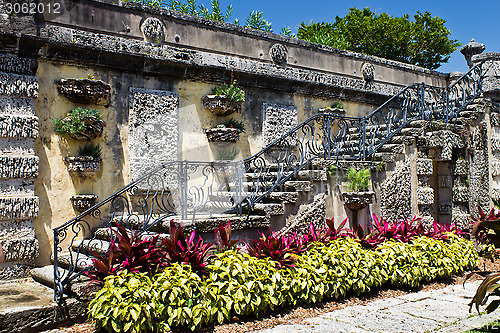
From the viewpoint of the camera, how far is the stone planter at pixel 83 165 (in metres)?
7.21

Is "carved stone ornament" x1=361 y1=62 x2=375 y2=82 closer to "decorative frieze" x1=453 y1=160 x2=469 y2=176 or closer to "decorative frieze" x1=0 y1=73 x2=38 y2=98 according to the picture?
"decorative frieze" x1=453 y1=160 x2=469 y2=176

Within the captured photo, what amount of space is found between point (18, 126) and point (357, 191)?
5563mm

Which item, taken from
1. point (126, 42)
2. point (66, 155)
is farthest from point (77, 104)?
point (126, 42)

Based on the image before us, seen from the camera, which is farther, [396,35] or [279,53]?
[396,35]

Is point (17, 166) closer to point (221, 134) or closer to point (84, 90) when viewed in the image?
point (84, 90)

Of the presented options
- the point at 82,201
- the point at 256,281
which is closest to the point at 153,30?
the point at 82,201

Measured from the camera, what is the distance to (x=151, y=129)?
315 inches

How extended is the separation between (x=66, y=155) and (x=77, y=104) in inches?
35.1

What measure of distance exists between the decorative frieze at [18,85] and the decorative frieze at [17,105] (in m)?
0.08

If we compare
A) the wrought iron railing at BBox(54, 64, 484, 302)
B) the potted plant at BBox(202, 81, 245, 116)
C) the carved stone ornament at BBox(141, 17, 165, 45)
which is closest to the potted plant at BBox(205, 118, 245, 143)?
the potted plant at BBox(202, 81, 245, 116)

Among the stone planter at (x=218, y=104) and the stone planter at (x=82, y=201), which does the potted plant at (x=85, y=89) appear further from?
the stone planter at (x=218, y=104)

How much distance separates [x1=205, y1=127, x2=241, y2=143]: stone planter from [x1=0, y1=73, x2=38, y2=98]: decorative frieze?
3.23 metres

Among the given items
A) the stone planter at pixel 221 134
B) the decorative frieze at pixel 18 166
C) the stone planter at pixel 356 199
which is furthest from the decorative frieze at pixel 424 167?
the decorative frieze at pixel 18 166

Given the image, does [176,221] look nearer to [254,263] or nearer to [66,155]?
[254,263]
